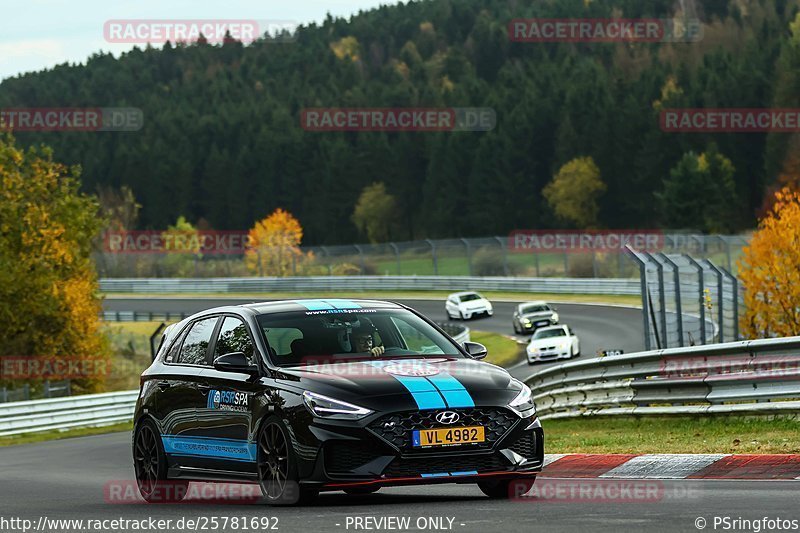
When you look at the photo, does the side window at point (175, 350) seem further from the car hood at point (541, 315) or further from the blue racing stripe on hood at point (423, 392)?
the car hood at point (541, 315)

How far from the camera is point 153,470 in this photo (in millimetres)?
11609

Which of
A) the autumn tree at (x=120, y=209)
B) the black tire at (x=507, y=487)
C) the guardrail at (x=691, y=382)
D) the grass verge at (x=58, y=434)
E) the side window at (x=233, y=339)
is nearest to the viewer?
the black tire at (x=507, y=487)

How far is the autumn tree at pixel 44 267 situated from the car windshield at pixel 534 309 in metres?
15.8

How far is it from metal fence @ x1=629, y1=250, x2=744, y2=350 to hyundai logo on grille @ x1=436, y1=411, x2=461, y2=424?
1308 cm

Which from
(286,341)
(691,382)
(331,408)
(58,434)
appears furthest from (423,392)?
(58,434)

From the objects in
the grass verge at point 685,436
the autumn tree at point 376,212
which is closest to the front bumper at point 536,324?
the grass verge at point 685,436

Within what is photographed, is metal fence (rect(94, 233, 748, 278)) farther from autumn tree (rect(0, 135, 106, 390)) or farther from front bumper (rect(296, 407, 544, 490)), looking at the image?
→ front bumper (rect(296, 407, 544, 490))

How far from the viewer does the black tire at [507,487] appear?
10.0 meters

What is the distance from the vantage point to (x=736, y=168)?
4685 inches

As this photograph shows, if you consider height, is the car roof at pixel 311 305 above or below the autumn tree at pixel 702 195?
below

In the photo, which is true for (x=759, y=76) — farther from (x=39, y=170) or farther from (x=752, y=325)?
(x=752, y=325)

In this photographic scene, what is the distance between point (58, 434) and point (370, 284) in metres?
47.2

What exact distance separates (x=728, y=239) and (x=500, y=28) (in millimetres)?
150281

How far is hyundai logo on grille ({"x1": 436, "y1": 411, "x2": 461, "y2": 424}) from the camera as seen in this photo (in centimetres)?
927
